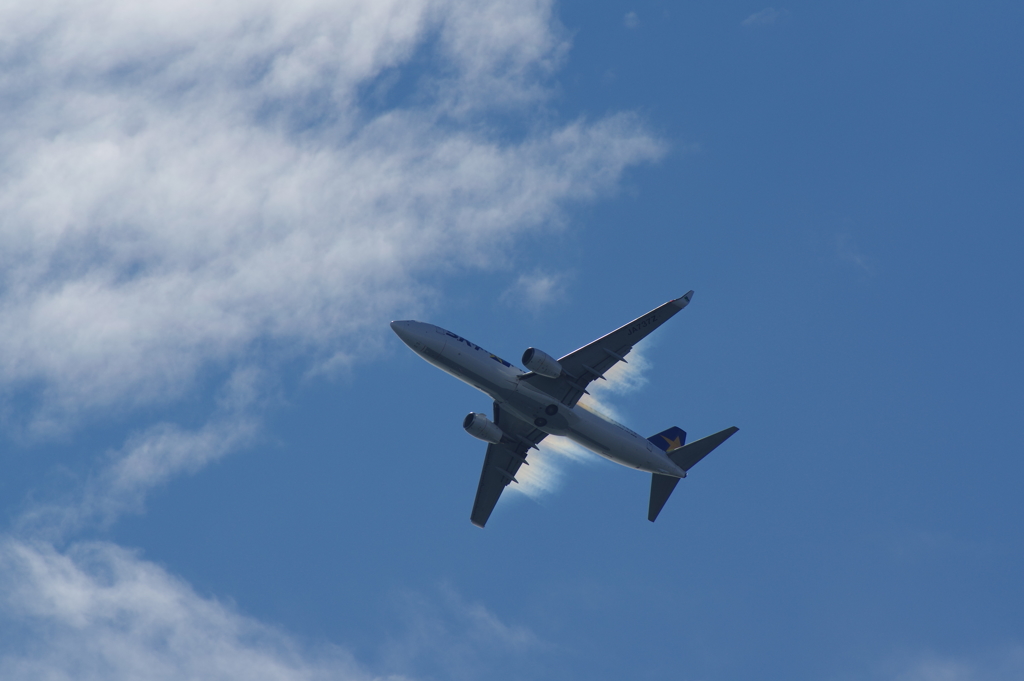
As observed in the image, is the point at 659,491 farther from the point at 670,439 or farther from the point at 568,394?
the point at 568,394

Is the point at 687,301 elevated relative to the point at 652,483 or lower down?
elevated

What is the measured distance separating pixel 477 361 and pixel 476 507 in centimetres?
1826

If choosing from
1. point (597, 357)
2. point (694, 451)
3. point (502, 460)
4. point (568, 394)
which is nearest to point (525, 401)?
point (568, 394)

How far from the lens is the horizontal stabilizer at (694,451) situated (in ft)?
226

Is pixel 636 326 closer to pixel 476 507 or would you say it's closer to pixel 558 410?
pixel 558 410

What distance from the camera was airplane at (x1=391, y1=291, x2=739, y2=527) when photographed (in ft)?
204

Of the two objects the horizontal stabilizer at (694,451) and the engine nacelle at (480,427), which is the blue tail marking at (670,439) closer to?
the horizontal stabilizer at (694,451)

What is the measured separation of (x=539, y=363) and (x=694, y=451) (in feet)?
48.0

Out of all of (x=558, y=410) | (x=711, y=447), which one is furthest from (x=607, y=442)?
(x=711, y=447)

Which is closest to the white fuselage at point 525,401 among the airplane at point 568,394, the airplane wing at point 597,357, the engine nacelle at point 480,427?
the airplane at point 568,394

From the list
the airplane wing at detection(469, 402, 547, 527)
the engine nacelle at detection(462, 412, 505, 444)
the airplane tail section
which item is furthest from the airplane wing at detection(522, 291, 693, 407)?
the airplane tail section

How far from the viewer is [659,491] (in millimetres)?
71312

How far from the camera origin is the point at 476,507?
7675 cm

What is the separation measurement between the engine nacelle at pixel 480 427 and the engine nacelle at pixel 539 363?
863 centimetres
